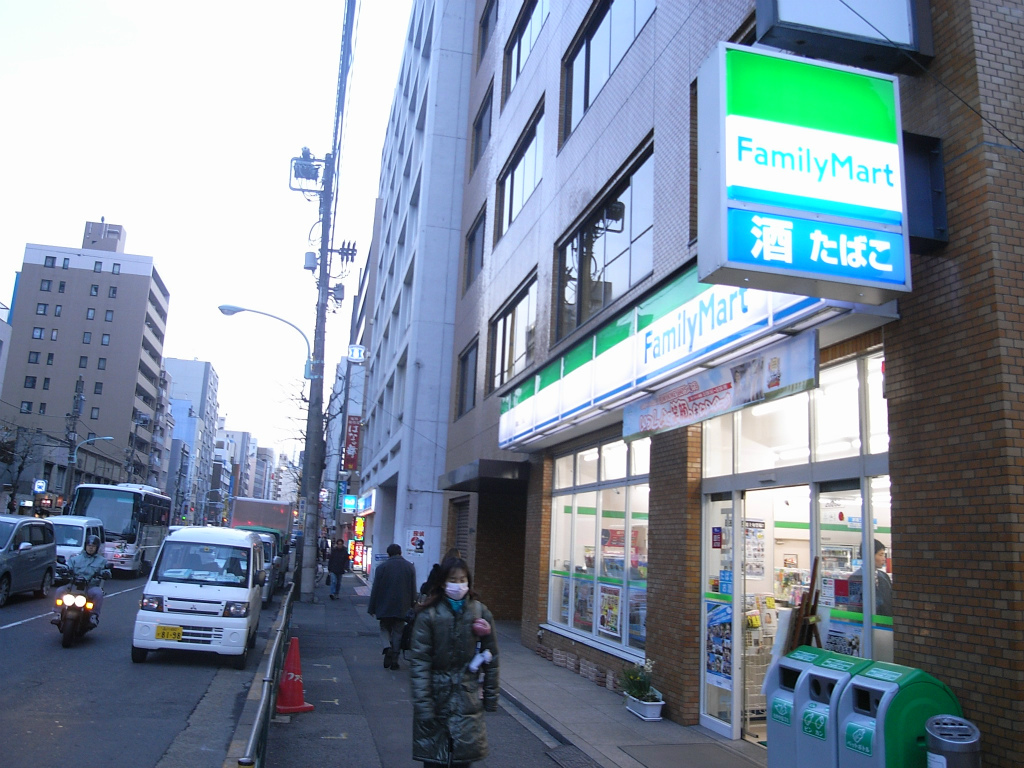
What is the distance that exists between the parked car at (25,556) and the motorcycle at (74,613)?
5.00 metres

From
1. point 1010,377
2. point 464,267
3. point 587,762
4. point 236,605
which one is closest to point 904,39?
point 1010,377

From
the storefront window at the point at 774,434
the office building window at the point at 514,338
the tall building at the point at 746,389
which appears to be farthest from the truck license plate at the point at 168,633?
the office building window at the point at 514,338

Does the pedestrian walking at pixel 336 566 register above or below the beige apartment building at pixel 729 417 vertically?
below

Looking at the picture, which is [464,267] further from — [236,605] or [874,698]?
→ [874,698]

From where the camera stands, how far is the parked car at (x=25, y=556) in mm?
16359

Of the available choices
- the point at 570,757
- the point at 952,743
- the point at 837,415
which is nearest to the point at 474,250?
the point at 837,415

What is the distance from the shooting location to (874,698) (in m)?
5.28

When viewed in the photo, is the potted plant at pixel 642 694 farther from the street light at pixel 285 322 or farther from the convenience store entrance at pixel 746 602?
the street light at pixel 285 322

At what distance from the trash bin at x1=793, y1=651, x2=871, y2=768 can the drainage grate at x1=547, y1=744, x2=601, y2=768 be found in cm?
234

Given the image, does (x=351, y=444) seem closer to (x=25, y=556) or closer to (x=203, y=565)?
(x=25, y=556)

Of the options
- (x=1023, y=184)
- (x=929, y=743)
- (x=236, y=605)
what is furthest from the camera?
(x=236, y=605)

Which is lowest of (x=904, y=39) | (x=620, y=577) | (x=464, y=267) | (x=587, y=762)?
(x=587, y=762)

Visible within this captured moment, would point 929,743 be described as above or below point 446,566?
below

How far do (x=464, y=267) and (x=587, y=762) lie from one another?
20.1 m
